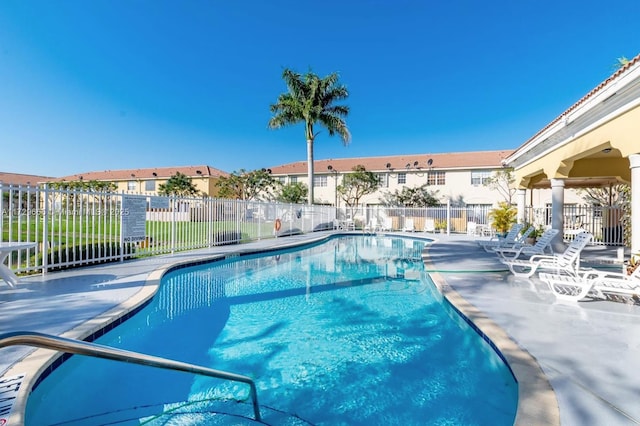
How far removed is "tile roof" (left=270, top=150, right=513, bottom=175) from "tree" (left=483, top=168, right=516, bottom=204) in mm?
2263

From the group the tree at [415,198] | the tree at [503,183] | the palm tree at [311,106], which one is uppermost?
the palm tree at [311,106]

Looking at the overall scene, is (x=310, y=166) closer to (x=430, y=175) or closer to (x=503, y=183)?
(x=430, y=175)

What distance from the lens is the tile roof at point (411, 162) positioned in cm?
3156

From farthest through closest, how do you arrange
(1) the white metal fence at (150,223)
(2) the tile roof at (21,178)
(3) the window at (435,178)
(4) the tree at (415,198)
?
(2) the tile roof at (21,178) → (3) the window at (435,178) → (4) the tree at (415,198) → (1) the white metal fence at (150,223)

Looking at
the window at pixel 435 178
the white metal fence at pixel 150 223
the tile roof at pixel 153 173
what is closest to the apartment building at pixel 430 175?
the window at pixel 435 178

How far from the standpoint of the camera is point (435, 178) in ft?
107

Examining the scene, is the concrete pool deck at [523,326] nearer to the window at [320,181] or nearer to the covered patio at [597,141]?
the covered patio at [597,141]

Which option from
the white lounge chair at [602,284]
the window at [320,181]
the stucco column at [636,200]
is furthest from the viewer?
the window at [320,181]

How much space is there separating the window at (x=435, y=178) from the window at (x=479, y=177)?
2710 millimetres

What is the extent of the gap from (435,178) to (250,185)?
1876cm

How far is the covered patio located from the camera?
20.6 ft

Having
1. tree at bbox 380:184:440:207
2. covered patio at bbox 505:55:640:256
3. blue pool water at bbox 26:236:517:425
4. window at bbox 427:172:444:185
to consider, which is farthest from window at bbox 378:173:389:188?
blue pool water at bbox 26:236:517:425

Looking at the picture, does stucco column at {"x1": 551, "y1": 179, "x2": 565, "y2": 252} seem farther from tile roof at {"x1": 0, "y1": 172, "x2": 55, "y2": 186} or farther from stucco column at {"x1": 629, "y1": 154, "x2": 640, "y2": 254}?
tile roof at {"x1": 0, "y1": 172, "x2": 55, "y2": 186}

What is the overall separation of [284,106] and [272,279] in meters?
17.7
